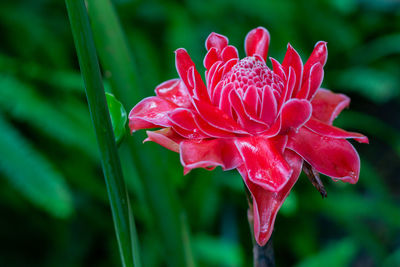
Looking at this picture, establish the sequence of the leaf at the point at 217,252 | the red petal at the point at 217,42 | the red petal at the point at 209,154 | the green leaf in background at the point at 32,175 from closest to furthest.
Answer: the red petal at the point at 209,154 → the red petal at the point at 217,42 → the green leaf in background at the point at 32,175 → the leaf at the point at 217,252

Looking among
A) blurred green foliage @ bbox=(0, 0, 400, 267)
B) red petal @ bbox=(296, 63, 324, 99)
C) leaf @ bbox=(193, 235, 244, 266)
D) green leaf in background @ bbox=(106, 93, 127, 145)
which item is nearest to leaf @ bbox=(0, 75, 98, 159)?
blurred green foliage @ bbox=(0, 0, 400, 267)

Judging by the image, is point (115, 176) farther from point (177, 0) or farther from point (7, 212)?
point (177, 0)

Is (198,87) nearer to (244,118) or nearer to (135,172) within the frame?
(244,118)

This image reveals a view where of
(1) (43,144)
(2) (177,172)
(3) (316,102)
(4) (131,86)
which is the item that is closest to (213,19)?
(2) (177,172)

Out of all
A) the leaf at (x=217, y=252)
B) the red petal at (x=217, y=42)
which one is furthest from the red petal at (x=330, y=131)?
the leaf at (x=217, y=252)

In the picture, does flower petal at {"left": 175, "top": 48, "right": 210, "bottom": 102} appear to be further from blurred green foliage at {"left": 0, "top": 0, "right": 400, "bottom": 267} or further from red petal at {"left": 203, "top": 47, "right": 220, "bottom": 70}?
blurred green foliage at {"left": 0, "top": 0, "right": 400, "bottom": 267}

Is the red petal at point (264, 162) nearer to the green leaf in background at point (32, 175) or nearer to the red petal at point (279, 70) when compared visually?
the red petal at point (279, 70)
